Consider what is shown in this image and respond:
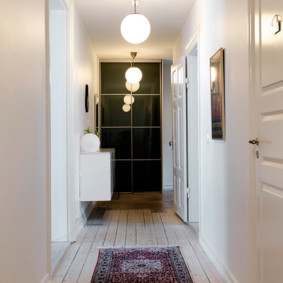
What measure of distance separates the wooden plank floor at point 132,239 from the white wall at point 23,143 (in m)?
0.54

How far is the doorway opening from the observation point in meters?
3.62

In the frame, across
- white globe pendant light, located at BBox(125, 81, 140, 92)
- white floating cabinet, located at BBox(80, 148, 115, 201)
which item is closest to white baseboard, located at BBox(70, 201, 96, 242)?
white floating cabinet, located at BBox(80, 148, 115, 201)

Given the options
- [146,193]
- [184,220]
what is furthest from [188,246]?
[146,193]

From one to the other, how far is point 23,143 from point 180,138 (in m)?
2.91

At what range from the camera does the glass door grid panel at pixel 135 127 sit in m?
6.94

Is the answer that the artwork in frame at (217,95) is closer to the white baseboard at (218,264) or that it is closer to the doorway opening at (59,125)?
the white baseboard at (218,264)

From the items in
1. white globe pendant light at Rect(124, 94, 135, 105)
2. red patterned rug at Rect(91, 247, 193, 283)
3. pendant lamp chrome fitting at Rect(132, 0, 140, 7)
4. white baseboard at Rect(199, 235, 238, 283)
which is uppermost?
pendant lamp chrome fitting at Rect(132, 0, 140, 7)

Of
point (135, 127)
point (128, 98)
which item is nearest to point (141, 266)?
point (135, 127)

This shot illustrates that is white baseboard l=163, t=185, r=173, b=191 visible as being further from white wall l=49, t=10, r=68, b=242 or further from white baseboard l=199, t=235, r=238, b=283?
white wall l=49, t=10, r=68, b=242

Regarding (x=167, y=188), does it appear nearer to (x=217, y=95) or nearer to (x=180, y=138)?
(x=180, y=138)

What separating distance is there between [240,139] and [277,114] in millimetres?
608

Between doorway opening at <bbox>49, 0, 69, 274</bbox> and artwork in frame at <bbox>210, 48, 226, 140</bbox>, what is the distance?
151 cm

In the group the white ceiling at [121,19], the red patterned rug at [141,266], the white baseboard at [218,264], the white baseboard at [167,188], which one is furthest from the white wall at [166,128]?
the red patterned rug at [141,266]

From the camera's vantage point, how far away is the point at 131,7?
4.07 meters
